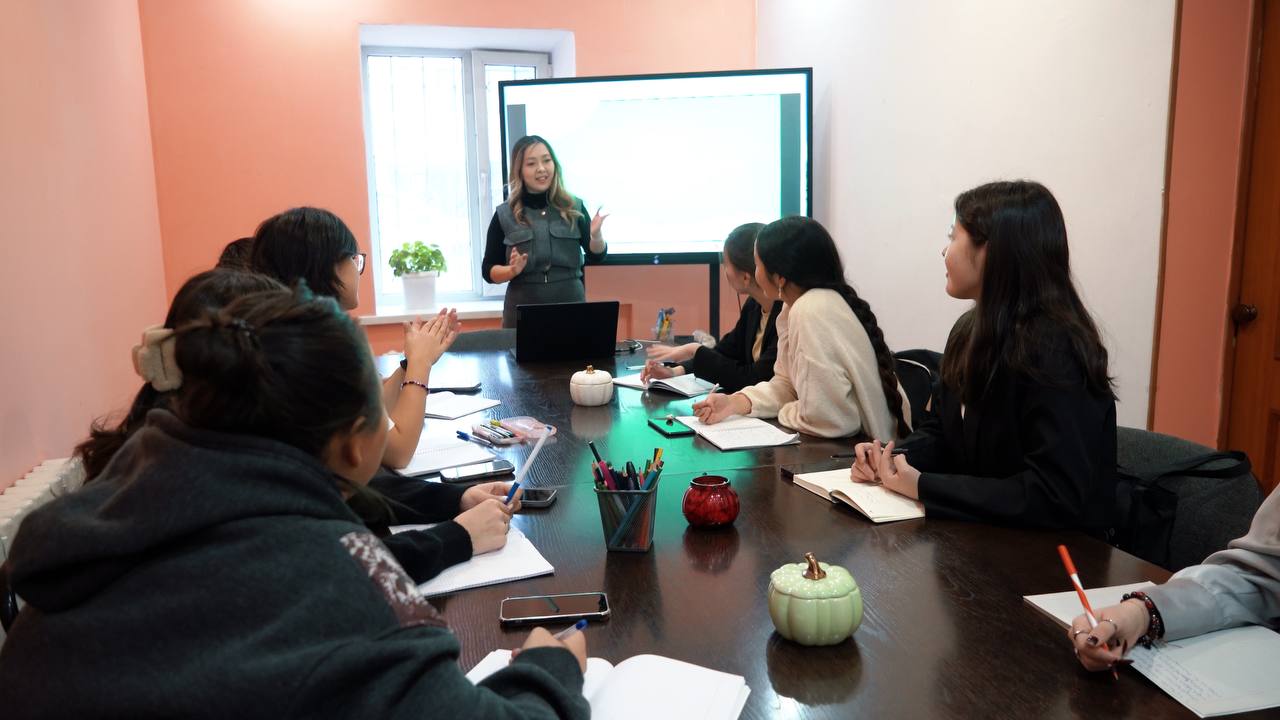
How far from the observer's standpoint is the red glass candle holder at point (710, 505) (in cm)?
146

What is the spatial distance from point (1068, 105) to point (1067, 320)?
5.49 feet

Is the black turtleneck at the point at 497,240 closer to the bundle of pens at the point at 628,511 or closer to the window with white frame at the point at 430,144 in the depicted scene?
the window with white frame at the point at 430,144

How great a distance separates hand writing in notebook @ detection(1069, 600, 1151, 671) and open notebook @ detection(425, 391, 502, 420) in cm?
171

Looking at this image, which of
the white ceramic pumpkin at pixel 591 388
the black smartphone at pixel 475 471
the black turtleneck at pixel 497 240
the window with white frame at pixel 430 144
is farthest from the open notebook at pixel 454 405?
the window with white frame at pixel 430 144

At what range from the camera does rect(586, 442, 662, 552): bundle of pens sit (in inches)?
53.7

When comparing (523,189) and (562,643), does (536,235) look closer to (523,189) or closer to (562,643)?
(523,189)

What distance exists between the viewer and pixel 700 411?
87.8 inches

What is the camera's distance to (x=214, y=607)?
2.29ft

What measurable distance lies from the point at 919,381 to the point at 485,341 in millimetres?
1960

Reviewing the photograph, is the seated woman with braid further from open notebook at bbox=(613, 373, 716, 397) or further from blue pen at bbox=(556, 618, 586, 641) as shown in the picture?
blue pen at bbox=(556, 618, 586, 641)

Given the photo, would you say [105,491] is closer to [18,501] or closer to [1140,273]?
[18,501]

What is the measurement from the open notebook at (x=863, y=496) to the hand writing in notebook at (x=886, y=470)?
0.6 inches

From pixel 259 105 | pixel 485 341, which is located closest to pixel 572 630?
pixel 485 341

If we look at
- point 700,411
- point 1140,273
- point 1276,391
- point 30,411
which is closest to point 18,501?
point 30,411
